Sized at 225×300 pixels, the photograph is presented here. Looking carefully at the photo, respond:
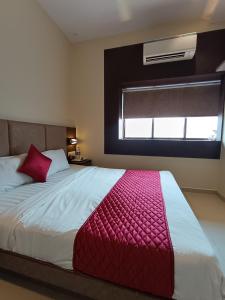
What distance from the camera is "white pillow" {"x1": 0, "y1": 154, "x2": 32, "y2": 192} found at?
181 cm

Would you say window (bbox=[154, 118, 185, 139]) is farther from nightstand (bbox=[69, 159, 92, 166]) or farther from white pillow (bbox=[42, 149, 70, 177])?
white pillow (bbox=[42, 149, 70, 177])

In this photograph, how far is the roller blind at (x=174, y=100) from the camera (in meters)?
3.02

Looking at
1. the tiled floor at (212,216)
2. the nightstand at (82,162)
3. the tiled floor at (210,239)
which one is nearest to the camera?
the tiled floor at (210,239)

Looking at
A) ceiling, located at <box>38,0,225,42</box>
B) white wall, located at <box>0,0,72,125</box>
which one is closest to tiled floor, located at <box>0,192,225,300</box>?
white wall, located at <box>0,0,72,125</box>

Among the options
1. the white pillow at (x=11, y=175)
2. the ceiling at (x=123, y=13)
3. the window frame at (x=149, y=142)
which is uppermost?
the ceiling at (x=123, y=13)

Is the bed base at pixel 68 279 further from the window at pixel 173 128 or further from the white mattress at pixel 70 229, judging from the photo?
the window at pixel 173 128

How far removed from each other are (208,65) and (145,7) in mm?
1433

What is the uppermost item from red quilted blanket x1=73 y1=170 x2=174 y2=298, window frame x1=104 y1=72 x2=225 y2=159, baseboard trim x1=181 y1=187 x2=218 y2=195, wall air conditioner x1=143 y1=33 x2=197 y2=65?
wall air conditioner x1=143 y1=33 x2=197 y2=65

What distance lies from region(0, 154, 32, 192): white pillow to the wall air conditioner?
272cm

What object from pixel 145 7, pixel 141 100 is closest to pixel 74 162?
pixel 141 100

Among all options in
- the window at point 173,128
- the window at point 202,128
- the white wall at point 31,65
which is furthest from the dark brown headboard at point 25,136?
the window at point 202,128

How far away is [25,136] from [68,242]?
1.92m

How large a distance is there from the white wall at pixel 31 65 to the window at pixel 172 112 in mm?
1414

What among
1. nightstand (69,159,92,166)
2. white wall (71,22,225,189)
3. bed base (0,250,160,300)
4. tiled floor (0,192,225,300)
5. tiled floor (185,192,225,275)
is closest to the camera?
bed base (0,250,160,300)
